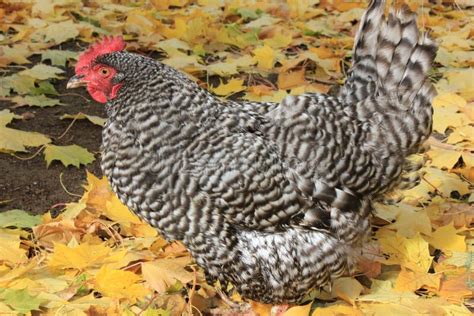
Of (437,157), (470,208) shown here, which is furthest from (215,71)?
(470,208)

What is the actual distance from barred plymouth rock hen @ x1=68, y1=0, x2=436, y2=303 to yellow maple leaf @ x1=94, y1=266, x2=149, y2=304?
312 millimetres

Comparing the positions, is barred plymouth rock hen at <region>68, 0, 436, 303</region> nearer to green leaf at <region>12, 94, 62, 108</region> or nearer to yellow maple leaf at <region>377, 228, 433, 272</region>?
yellow maple leaf at <region>377, 228, 433, 272</region>

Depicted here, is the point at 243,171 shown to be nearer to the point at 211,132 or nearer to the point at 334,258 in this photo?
the point at 211,132

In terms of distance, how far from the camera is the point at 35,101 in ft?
13.9

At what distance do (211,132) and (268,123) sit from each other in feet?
0.81

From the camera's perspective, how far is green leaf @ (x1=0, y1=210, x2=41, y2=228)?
3.23m

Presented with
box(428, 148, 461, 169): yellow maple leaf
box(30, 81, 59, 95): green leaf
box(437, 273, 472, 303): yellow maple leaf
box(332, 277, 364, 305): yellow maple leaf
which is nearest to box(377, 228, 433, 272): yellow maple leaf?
box(437, 273, 472, 303): yellow maple leaf

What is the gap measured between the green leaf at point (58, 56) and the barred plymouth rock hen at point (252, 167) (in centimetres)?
185

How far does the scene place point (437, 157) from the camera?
3.81 m

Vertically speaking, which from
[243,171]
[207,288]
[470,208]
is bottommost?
[207,288]

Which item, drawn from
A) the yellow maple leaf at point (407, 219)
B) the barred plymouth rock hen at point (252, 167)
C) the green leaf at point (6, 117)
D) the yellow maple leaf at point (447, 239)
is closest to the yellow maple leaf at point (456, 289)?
the yellow maple leaf at point (447, 239)

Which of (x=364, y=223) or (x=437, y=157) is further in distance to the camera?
(x=437, y=157)

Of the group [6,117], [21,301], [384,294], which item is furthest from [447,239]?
[6,117]

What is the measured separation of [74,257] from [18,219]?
42cm
